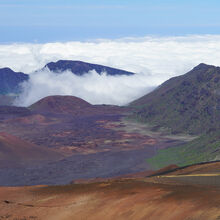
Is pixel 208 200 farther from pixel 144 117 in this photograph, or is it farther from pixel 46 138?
pixel 144 117

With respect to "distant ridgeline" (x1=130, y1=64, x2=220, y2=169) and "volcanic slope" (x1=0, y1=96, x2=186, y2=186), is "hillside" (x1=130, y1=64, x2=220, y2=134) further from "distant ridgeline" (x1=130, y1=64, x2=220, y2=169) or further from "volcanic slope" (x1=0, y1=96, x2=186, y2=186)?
"volcanic slope" (x1=0, y1=96, x2=186, y2=186)

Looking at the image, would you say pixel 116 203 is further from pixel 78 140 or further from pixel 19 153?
pixel 78 140

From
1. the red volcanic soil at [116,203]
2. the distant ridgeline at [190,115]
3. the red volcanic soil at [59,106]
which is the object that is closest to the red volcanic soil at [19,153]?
the distant ridgeline at [190,115]

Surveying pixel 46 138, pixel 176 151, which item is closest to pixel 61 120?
pixel 46 138

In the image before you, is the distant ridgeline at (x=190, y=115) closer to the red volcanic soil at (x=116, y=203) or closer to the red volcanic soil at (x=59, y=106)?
the red volcanic soil at (x=59, y=106)

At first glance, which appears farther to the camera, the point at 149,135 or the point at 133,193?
the point at 149,135

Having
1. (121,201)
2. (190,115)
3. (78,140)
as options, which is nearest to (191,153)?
(78,140)

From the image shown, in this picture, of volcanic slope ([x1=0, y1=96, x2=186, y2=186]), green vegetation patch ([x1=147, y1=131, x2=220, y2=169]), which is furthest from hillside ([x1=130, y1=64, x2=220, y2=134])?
green vegetation patch ([x1=147, y1=131, x2=220, y2=169])
